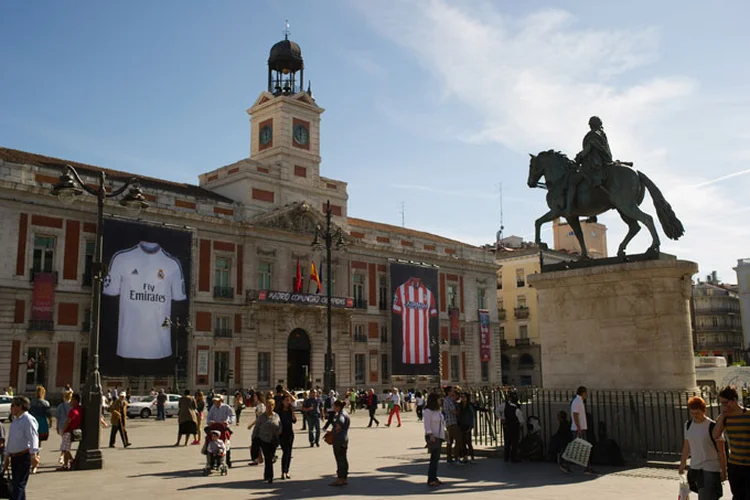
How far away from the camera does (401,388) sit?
48.8 m

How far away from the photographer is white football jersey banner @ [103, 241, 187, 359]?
36.2 m

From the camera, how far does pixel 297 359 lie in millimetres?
44875

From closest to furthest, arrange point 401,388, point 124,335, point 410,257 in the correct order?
point 124,335 → point 401,388 → point 410,257

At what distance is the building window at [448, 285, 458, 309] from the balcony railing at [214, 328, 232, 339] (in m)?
18.8

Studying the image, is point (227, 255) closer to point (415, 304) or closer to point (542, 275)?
point (415, 304)

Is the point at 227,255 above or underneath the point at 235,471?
above

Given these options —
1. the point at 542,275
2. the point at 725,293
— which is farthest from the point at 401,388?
the point at 725,293

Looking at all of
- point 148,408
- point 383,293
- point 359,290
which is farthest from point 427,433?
point 383,293

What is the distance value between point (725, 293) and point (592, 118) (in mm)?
75012

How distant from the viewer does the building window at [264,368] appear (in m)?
42.2

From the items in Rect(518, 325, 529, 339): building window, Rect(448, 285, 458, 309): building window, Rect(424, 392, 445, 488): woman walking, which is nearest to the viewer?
Rect(424, 392, 445, 488): woman walking

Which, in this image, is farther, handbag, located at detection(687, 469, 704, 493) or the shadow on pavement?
the shadow on pavement

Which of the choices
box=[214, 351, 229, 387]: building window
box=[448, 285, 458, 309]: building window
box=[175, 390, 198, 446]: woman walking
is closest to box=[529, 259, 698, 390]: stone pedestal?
box=[175, 390, 198, 446]: woman walking

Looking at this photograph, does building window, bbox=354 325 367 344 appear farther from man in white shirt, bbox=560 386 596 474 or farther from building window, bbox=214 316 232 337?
man in white shirt, bbox=560 386 596 474
